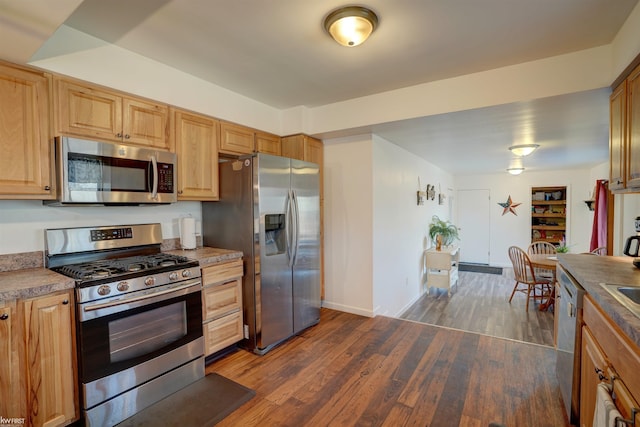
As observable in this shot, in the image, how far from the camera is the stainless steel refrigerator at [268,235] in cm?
268

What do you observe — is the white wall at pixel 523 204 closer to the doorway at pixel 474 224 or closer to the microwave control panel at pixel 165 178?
the doorway at pixel 474 224

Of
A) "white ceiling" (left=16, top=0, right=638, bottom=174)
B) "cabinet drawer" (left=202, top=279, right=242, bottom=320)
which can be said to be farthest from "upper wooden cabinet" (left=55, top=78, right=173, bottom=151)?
"cabinet drawer" (left=202, top=279, right=242, bottom=320)

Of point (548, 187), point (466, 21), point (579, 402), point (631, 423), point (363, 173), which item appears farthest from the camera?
point (548, 187)


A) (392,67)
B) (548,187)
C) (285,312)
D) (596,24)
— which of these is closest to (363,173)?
(392,67)

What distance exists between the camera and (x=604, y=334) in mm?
1353

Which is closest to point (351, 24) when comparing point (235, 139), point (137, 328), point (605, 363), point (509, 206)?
point (235, 139)

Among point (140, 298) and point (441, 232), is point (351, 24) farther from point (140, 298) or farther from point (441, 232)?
point (441, 232)

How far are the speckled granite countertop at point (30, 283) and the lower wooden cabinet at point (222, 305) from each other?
2.96 ft

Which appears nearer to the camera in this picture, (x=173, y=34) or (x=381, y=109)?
Result: (x=173, y=34)

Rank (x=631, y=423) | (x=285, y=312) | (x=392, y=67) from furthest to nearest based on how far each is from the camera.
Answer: (x=285, y=312)
(x=392, y=67)
(x=631, y=423)

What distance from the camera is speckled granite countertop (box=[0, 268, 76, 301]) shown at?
1.55 meters

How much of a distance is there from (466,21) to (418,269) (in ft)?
13.6

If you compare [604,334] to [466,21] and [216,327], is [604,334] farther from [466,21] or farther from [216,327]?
[216,327]

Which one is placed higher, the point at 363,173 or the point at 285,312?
the point at 363,173
